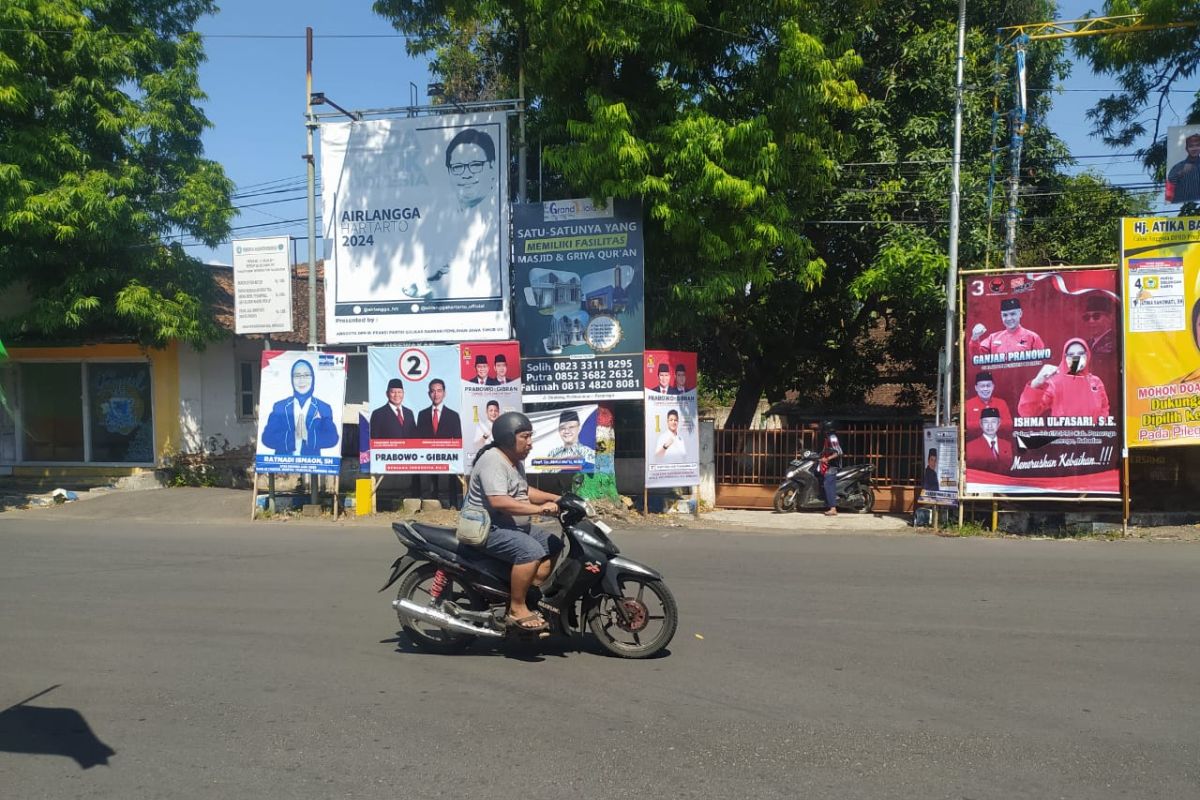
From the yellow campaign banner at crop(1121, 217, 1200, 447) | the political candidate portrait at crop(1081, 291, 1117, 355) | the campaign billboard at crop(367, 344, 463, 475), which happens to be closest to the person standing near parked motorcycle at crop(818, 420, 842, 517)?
the political candidate portrait at crop(1081, 291, 1117, 355)

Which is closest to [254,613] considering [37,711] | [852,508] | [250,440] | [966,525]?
[37,711]

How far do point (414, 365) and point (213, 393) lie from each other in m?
7.76

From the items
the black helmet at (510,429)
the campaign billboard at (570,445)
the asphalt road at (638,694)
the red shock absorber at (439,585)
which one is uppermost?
the black helmet at (510,429)

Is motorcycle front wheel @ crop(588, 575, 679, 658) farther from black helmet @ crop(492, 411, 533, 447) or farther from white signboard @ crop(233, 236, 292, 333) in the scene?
white signboard @ crop(233, 236, 292, 333)

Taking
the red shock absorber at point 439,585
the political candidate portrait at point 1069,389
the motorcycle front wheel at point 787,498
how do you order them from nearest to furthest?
the red shock absorber at point 439,585
the political candidate portrait at point 1069,389
the motorcycle front wheel at point 787,498

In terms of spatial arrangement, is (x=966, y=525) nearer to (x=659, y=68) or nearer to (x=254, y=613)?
(x=659, y=68)

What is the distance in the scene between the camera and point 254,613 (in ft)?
26.9

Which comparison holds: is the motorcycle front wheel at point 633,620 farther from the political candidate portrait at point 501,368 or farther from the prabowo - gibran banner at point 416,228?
the prabowo - gibran banner at point 416,228

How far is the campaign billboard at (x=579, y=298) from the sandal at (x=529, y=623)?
9034mm

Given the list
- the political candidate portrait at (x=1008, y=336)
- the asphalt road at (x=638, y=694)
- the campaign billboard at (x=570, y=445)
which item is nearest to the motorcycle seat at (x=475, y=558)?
the asphalt road at (x=638, y=694)

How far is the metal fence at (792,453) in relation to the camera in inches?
664

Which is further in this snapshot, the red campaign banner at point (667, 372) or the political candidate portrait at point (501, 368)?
the political candidate portrait at point (501, 368)

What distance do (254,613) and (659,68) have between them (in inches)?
413

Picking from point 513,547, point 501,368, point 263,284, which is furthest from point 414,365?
point 513,547
